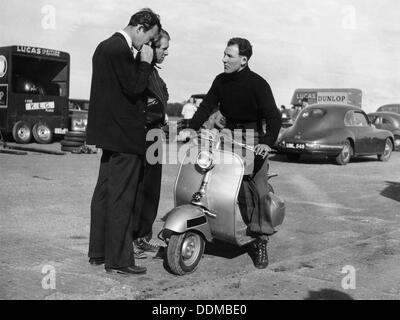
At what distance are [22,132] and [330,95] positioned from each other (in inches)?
756

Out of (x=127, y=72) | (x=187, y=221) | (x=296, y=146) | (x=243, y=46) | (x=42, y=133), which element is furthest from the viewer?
(x=42, y=133)

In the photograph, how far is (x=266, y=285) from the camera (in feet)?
13.7

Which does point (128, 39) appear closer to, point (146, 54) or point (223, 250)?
point (146, 54)

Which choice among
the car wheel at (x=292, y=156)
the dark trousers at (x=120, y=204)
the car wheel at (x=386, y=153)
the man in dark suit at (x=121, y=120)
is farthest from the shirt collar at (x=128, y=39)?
the car wheel at (x=386, y=153)

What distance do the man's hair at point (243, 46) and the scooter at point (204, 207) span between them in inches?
29.2

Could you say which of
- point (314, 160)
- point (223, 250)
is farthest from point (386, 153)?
point (223, 250)

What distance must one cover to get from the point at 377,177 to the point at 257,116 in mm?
8049

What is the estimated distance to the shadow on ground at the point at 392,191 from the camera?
923cm

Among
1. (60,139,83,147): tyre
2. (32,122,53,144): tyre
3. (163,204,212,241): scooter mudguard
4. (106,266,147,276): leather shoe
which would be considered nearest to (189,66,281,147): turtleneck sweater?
(163,204,212,241): scooter mudguard

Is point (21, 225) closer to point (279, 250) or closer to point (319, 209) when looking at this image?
point (279, 250)

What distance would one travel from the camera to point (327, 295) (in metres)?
3.98

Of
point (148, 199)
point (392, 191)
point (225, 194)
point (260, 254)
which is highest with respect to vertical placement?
point (225, 194)
